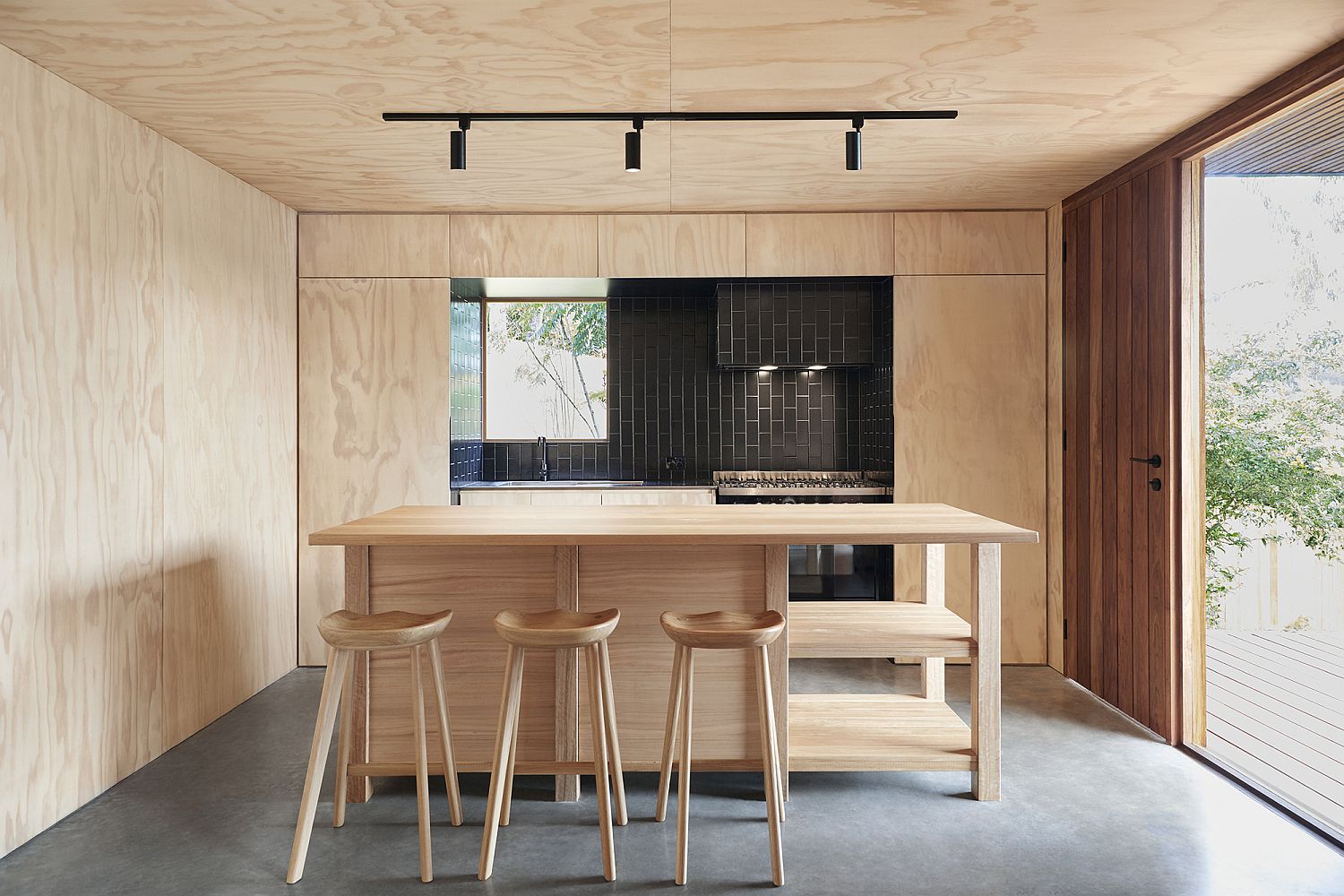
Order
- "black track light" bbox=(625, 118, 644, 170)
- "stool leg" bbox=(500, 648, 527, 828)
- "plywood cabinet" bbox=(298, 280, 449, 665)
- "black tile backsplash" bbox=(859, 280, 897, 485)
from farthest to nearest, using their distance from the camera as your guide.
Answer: "black tile backsplash" bbox=(859, 280, 897, 485)
"plywood cabinet" bbox=(298, 280, 449, 665)
"black track light" bbox=(625, 118, 644, 170)
"stool leg" bbox=(500, 648, 527, 828)

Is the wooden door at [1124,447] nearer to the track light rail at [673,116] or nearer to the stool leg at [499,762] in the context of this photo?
the track light rail at [673,116]

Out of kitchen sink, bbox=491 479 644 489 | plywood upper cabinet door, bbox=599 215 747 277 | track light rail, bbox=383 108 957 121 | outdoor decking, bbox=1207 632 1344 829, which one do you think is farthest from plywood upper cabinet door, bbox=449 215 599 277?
outdoor decking, bbox=1207 632 1344 829

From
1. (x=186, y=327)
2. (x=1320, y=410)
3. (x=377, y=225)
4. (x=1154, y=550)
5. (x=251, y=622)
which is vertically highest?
(x=377, y=225)

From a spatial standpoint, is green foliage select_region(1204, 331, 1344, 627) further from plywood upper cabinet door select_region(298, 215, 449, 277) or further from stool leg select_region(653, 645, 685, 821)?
plywood upper cabinet door select_region(298, 215, 449, 277)

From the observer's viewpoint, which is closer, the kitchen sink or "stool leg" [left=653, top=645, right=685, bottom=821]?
"stool leg" [left=653, top=645, right=685, bottom=821]

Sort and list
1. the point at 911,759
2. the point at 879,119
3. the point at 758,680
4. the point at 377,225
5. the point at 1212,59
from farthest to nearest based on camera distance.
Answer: the point at 377,225 → the point at 879,119 → the point at 911,759 → the point at 1212,59 → the point at 758,680

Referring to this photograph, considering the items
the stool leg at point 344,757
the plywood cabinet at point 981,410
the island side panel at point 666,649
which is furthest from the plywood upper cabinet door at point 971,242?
the stool leg at point 344,757

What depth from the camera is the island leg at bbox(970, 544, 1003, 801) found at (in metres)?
2.81

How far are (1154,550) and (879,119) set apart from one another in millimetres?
2074

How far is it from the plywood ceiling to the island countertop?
4.80 ft

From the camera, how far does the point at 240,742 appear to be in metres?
3.42

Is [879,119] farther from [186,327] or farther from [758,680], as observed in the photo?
[186,327]

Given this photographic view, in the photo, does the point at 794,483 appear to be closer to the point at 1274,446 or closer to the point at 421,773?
the point at 1274,446

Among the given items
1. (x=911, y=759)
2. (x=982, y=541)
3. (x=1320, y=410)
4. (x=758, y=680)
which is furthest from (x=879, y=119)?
(x=1320, y=410)
